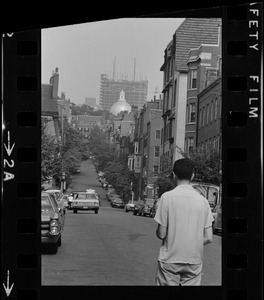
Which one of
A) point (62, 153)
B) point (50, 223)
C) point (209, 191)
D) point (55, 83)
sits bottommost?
point (50, 223)

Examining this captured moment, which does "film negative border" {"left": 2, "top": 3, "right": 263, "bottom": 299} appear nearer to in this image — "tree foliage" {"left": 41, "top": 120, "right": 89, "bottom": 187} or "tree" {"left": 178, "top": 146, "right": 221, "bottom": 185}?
"tree" {"left": 178, "top": 146, "right": 221, "bottom": 185}

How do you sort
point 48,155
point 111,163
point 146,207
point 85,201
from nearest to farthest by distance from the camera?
point 146,207
point 48,155
point 85,201
point 111,163

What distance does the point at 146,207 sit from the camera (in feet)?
15.9

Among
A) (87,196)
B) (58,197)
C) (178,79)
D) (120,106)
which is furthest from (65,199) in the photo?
(178,79)

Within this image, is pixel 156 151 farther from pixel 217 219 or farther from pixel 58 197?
pixel 217 219

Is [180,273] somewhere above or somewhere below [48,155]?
below

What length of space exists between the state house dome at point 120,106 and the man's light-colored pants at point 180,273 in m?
1.13

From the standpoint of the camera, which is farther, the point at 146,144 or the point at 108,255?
the point at 146,144

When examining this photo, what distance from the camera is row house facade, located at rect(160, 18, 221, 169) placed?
4.99 meters

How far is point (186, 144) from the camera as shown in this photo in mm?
5031

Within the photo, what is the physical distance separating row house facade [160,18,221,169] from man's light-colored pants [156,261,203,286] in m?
0.73
